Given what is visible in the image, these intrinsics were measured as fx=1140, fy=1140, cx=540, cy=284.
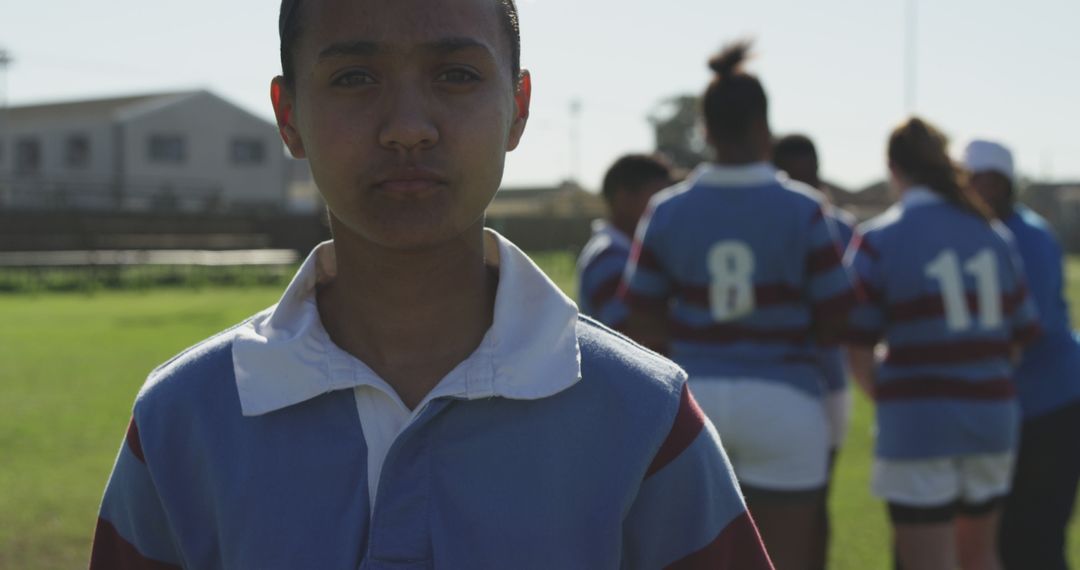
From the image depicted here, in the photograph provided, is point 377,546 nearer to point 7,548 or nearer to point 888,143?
point 888,143

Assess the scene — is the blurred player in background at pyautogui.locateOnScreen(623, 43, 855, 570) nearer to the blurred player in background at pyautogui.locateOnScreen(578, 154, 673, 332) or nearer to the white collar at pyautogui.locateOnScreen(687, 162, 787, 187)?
the white collar at pyautogui.locateOnScreen(687, 162, 787, 187)

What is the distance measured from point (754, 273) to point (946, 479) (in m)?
1.18

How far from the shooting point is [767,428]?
3705mm

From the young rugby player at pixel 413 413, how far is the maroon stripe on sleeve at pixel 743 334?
219cm

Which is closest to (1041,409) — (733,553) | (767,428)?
(767,428)

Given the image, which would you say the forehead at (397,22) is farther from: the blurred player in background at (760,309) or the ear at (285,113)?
the blurred player in background at (760,309)

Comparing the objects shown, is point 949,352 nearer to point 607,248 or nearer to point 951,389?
point 951,389

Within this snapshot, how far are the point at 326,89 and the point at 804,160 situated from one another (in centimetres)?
417

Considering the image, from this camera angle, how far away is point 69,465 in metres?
7.55

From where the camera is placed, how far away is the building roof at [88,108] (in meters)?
52.4

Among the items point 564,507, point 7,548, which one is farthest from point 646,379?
point 7,548

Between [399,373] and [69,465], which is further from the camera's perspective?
[69,465]

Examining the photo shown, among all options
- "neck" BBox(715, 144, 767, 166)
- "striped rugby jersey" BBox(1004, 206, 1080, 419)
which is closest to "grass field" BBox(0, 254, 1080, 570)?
"striped rugby jersey" BBox(1004, 206, 1080, 419)

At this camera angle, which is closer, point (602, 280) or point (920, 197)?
point (920, 197)
